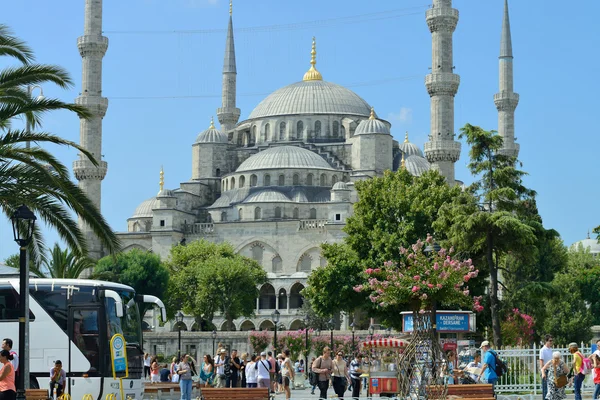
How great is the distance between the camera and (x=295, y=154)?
75.2 metres

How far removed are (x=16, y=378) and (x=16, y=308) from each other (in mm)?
3899

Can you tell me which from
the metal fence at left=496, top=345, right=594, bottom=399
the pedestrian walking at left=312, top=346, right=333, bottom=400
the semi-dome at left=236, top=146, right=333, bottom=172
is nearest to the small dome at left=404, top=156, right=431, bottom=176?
the semi-dome at left=236, top=146, right=333, bottom=172

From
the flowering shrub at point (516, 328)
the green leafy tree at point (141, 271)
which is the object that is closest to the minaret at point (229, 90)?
the green leafy tree at point (141, 271)

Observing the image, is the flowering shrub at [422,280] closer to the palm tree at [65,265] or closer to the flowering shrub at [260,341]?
the palm tree at [65,265]

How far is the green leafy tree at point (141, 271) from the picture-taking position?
59562 millimetres

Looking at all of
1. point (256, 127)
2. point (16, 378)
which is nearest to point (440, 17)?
point (256, 127)

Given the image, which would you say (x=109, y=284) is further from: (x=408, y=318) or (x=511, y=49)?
(x=511, y=49)

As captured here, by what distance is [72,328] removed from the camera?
18.9 metres

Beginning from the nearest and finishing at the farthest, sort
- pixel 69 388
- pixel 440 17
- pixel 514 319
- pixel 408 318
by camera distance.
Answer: pixel 69 388 → pixel 408 318 → pixel 514 319 → pixel 440 17

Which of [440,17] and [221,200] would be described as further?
[221,200]

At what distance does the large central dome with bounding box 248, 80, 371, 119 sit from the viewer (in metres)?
82.1

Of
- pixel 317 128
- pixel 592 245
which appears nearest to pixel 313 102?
pixel 317 128

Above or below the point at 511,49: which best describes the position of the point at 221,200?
below

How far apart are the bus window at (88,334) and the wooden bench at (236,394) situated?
2351mm
